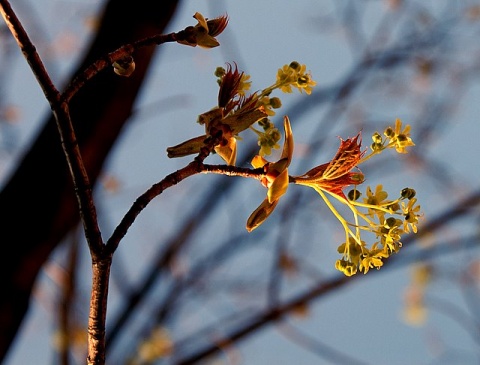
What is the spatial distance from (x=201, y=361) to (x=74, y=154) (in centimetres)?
123

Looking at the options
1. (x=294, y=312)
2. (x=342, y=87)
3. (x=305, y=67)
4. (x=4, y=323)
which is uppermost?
(x=342, y=87)

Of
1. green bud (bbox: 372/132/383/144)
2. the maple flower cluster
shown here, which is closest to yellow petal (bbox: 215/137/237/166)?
the maple flower cluster

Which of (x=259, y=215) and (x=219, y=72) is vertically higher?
(x=219, y=72)

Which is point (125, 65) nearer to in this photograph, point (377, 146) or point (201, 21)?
point (201, 21)

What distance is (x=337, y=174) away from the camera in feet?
1.62

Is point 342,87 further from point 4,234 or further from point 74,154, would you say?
point 74,154

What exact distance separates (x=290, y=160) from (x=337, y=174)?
5cm

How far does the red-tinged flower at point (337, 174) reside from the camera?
48 cm

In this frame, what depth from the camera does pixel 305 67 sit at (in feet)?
1.68

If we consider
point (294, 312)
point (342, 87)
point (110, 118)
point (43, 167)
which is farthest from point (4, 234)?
point (342, 87)

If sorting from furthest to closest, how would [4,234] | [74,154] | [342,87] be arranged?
[342,87], [4,234], [74,154]

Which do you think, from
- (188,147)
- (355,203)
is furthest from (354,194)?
(188,147)

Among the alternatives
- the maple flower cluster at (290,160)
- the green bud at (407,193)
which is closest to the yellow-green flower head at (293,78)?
the maple flower cluster at (290,160)

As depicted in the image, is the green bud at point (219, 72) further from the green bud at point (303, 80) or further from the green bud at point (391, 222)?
the green bud at point (391, 222)
